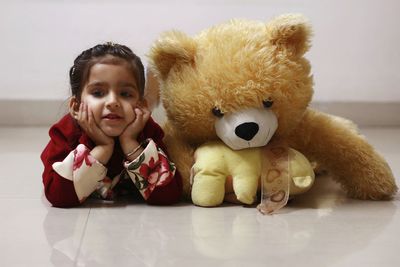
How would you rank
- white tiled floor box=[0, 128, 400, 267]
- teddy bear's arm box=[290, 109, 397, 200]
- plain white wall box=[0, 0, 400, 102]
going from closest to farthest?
white tiled floor box=[0, 128, 400, 267] < teddy bear's arm box=[290, 109, 397, 200] < plain white wall box=[0, 0, 400, 102]

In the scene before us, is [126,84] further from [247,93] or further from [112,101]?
[247,93]

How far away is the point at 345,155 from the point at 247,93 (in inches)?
10.2

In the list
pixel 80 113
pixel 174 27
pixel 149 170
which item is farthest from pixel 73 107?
pixel 174 27

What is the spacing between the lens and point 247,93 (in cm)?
114

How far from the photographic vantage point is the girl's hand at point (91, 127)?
46.0 inches

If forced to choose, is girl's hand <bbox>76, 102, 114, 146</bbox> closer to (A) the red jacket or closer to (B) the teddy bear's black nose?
(A) the red jacket

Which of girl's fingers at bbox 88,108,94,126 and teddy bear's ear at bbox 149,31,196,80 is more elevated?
teddy bear's ear at bbox 149,31,196,80

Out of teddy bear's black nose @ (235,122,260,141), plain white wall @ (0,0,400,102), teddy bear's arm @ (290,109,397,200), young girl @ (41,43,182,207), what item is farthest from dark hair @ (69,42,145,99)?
plain white wall @ (0,0,400,102)

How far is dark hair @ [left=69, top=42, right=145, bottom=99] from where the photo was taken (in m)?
1.21

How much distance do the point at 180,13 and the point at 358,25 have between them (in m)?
0.57

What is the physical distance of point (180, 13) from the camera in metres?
1.96

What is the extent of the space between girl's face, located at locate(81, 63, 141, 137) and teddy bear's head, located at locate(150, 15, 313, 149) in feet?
0.22

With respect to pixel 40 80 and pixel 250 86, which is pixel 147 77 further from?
pixel 40 80

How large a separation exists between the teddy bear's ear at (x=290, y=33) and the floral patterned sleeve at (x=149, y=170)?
302 millimetres
